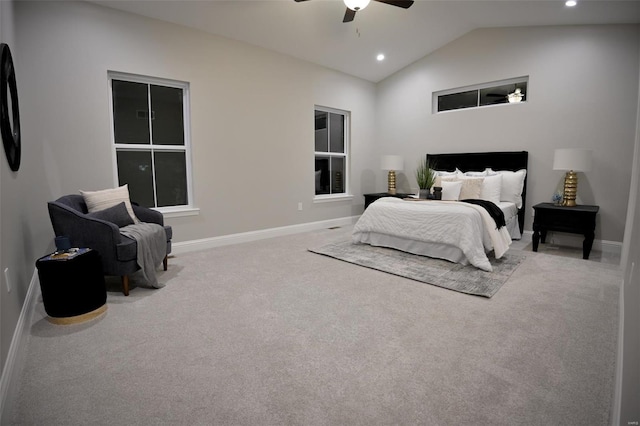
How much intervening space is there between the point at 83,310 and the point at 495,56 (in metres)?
6.02

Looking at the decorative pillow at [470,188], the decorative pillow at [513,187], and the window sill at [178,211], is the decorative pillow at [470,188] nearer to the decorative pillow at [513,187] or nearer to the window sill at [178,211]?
the decorative pillow at [513,187]

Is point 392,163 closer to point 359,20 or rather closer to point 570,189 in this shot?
point 359,20

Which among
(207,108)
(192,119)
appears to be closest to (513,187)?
(207,108)

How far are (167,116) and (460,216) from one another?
3.79 metres

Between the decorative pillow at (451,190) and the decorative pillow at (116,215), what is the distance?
4048mm

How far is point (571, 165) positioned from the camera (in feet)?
13.6

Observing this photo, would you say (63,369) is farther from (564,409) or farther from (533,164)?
(533,164)

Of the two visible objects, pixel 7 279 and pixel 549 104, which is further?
pixel 549 104

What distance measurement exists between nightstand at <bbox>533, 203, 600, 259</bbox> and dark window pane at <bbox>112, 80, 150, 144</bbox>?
5070mm

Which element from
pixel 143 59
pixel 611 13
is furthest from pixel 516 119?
pixel 143 59

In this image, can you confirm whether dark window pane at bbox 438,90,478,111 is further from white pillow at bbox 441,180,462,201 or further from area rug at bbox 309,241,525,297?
area rug at bbox 309,241,525,297

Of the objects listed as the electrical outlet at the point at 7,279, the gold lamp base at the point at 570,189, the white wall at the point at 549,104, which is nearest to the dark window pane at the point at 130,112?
the electrical outlet at the point at 7,279

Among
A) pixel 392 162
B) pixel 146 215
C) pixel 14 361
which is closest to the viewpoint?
pixel 14 361

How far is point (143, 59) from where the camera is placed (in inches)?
153
